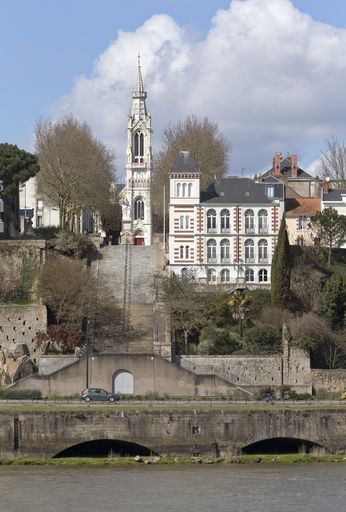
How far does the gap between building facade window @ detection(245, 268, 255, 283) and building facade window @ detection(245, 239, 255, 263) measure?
57 cm

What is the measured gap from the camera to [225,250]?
87062 millimetres

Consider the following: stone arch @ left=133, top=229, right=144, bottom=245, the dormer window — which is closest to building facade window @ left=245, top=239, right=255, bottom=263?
the dormer window

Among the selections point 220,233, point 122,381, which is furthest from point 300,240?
point 122,381

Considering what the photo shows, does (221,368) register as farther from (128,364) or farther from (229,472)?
(229,472)

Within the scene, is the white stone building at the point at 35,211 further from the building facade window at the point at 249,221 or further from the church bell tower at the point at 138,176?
the building facade window at the point at 249,221

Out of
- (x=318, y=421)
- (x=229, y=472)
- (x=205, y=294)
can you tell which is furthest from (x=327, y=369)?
(x=229, y=472)

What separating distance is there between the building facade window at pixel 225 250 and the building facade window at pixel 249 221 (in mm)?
1523

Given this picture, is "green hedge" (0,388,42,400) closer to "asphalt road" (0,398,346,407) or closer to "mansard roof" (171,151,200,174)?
"asphalt road" (0,398,346,407)

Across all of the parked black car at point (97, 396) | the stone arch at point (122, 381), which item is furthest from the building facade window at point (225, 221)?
the parked black car at point (97, 396)

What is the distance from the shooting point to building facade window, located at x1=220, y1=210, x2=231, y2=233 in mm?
87188

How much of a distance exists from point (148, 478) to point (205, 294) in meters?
28.0

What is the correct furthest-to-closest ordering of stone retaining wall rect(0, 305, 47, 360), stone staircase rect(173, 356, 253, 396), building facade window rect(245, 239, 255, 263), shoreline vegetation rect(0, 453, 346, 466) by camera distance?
building facade window rect(245, 239, 255, 263) → stone retaining wall rect(0, 305, 47, 360) → stone staircase rect(173, 356, 253, 396) → shoreline vegetation rect(0, 453, 346, 466)

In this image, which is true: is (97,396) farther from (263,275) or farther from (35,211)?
(35,211)

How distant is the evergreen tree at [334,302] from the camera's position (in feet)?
257
